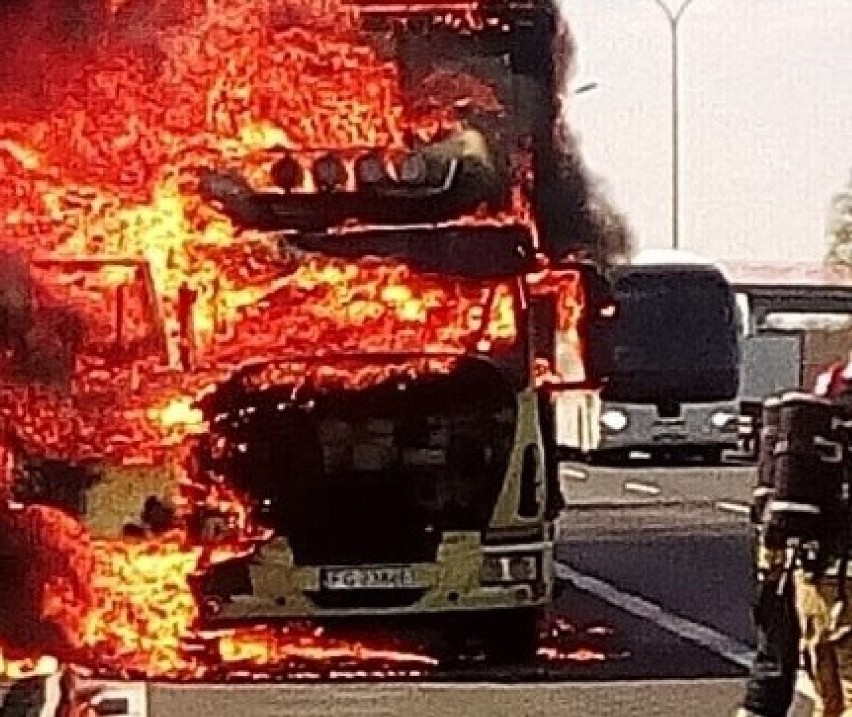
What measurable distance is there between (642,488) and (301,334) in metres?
23.3

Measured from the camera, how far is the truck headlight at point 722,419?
46531 mm

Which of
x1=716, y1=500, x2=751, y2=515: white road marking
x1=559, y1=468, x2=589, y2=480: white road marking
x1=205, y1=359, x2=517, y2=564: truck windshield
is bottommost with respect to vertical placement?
x1=559, y1=468, x2=589, y2=480: white road marking

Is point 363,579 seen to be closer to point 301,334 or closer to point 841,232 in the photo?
point 301,334

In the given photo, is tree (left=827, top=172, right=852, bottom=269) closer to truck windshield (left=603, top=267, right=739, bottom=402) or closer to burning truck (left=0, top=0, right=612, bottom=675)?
truck windshield (left=603, top=267, right=739, bottom=402)

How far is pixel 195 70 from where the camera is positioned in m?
18.6

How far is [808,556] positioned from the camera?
41.2ft

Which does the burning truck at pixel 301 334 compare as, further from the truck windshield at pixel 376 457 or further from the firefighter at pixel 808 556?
the firefighter at pixel 808 556

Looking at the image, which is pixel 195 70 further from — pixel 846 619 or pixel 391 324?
pixel 846 619

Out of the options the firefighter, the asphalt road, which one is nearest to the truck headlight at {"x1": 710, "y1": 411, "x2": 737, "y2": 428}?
the asphalt road

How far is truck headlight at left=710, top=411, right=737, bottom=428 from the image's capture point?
153 feet

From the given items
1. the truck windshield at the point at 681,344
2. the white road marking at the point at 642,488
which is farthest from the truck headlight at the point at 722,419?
the white road marking at the point at 642,488

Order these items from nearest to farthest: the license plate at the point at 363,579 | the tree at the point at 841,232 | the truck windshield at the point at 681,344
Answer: the license plate at the point at 363,579, the truck windshield at the point at 681,344, the tree at the point at 841,232

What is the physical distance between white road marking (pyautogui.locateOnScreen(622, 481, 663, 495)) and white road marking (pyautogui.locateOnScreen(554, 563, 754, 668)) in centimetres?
1405

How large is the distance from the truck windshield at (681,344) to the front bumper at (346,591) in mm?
28027
